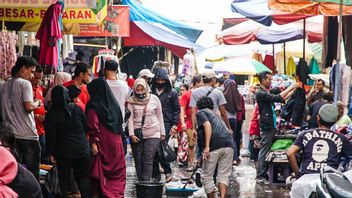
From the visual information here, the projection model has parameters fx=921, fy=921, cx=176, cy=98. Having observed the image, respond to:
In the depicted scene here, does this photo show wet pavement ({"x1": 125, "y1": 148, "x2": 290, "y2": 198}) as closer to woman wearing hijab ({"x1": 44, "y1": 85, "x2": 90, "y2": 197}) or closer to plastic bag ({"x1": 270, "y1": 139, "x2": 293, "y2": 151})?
plastic bag ({"x1": 270, "y1": 139, "x2": 293, "y2": 151})

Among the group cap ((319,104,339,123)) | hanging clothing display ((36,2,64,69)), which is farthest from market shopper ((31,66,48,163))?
cap ((319,104,339,123))

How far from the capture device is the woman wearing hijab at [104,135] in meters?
12.7

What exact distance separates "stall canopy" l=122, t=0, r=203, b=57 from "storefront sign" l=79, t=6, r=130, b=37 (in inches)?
49.2

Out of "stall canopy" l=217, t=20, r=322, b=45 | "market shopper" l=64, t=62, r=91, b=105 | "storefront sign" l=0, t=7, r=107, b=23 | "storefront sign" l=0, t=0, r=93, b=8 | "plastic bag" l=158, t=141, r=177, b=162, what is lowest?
"plastic bag" l=158, t=141, r=177, b=162

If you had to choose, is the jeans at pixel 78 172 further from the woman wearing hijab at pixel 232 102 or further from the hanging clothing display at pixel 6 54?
the woman wearing hijab at pixel 232 102

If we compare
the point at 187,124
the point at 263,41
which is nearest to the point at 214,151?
the point at 187,124

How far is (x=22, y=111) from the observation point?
481 inches

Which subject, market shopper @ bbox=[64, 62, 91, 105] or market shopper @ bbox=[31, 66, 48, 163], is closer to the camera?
market shopper @ bbox=[64, 62, 91, 105]

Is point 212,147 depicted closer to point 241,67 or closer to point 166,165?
point 166,165

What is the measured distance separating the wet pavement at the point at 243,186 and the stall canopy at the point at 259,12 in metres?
3.23

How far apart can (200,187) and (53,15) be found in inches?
142

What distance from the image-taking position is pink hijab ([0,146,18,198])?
7.28 metres

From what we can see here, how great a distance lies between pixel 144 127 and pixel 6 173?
713 centimetres

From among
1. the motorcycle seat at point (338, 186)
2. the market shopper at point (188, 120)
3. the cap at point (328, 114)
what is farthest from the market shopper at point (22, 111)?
the market shopper at point (188, 120)
